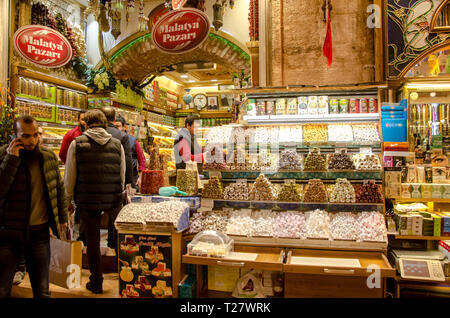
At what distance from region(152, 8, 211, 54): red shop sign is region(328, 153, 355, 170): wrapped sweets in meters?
2.44

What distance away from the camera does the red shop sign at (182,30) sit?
4539mm

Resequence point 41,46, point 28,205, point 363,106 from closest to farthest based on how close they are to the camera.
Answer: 1. point 28,205
2. point 363,106
3. point 41,46

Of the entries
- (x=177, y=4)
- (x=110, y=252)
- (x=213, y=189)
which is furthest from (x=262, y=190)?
(x=177, y=4)

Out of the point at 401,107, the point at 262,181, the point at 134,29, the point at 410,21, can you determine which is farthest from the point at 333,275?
the point at 134,29

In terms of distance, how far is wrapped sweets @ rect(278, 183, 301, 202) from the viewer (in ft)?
10.6

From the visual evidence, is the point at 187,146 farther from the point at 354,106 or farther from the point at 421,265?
the point at 421,265

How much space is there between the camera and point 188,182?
12.0 ft

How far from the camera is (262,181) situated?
10.9 feet

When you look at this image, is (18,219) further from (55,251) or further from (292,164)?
(292,164)

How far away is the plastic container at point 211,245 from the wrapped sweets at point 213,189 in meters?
0.40

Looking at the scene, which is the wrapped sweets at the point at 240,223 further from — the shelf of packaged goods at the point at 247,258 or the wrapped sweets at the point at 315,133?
the wrapped sweets at the point at 315,133

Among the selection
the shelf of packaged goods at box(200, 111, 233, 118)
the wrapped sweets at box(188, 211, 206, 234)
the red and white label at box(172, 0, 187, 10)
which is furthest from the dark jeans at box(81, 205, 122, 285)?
the shelf of packaged goods at box(200, 111, 233, 118)

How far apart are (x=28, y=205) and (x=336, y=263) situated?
244 cm

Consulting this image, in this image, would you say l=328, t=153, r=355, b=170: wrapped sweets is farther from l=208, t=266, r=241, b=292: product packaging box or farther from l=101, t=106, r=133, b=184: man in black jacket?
l=101, t=106, r=133, b=184: man in black jacket
